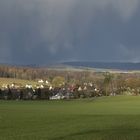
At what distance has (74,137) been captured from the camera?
3741 cm

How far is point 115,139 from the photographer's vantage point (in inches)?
1345

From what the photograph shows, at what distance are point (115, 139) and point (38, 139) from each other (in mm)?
5898

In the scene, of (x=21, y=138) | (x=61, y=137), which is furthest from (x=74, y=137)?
(x=21, y=138)

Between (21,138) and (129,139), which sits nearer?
(129,139)

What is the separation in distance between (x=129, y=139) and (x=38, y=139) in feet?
22.6

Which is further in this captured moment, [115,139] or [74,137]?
[74,137]

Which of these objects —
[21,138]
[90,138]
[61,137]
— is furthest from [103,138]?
[21,138]

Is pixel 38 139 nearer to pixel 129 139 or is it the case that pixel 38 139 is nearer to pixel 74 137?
pixel 74 137

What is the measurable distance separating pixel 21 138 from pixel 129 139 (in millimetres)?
8551

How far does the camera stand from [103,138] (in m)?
35.3

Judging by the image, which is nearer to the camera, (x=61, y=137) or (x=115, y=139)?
(x=115, y=139)

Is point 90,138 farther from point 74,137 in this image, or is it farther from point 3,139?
point 3,139

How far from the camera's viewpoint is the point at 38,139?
1414 inches

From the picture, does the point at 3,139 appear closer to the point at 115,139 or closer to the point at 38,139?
the point at 38,139
